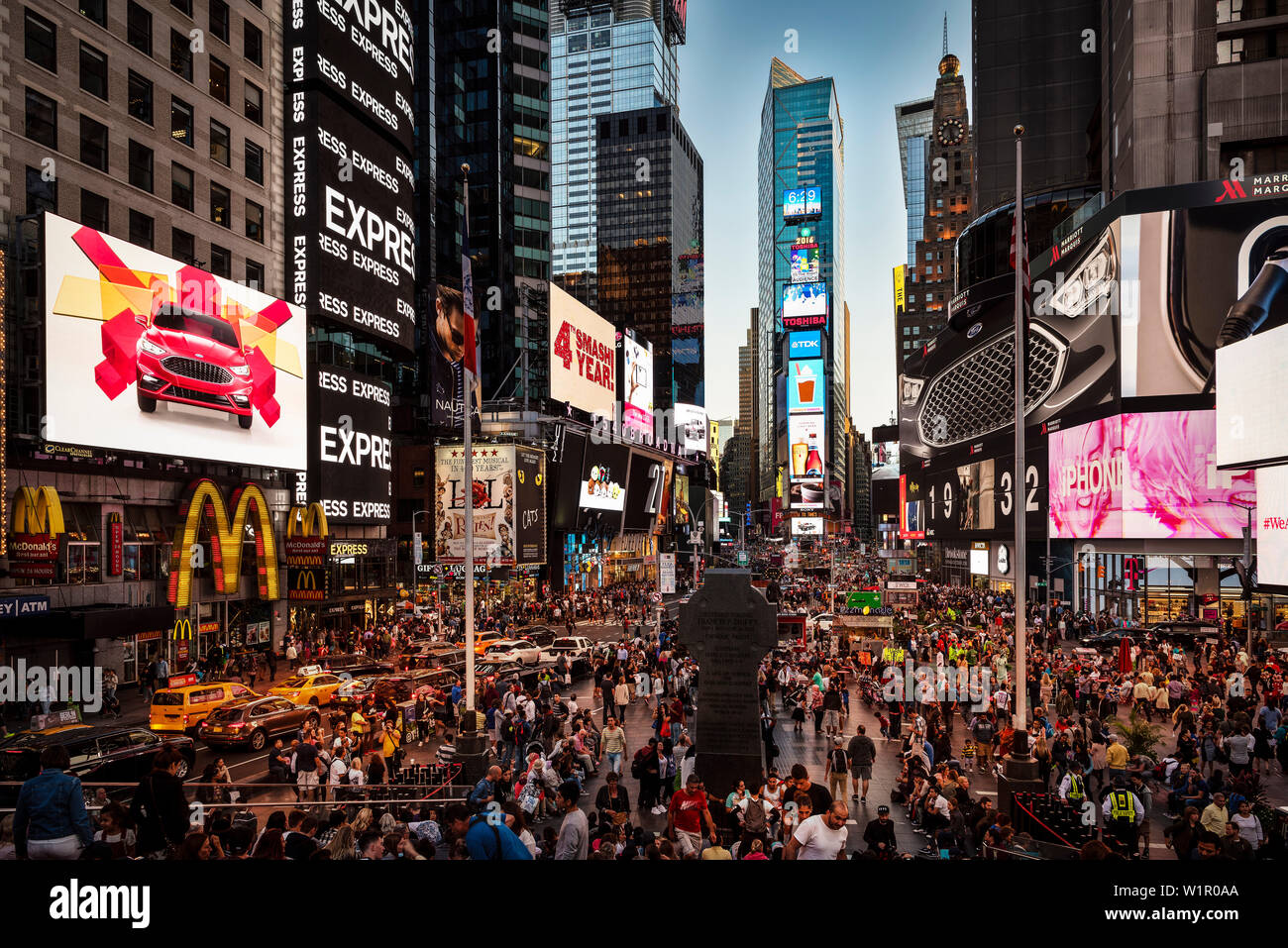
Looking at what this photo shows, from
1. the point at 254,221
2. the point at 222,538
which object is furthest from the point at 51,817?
the point at 254,221

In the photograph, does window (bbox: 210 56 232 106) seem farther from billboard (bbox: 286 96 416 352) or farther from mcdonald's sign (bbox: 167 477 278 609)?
mcdonald's sign (bbox: 167 477 278 609)

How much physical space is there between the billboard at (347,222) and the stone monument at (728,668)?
31.9 m

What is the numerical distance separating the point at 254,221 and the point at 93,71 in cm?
1005

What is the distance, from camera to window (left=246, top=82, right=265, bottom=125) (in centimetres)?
3900

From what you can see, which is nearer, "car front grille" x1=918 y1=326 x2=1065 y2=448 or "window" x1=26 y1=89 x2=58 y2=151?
"window" x1=26 y1=89 x2=58 y2=151

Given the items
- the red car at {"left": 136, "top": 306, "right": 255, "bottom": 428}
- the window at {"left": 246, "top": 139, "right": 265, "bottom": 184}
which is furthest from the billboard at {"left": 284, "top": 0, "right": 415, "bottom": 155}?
the red car at {"left": 136, "top": 306, "right": 255, "bottom": 428}

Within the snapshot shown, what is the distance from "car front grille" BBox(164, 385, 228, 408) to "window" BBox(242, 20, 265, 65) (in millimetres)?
17524

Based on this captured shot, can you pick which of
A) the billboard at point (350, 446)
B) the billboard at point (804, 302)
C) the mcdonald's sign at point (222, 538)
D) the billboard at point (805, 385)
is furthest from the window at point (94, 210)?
the billboard at point (804, 302)

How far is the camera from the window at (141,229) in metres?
31.3

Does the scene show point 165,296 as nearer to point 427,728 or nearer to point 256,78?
point 256,78

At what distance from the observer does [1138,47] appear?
176 feet

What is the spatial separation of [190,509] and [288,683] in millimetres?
11728

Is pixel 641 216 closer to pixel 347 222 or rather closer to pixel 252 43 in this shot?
pixel 347 222
